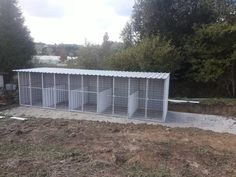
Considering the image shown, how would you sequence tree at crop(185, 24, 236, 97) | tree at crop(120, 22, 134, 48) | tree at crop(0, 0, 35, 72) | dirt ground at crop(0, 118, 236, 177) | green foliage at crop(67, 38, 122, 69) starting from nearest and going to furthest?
dirt ground at crop(0, 118, 236, 177) → tree at crop(185, 24, 236, 97) → tree at crop(0, 0, 35, 72) → green foliage at crop(67, 38, 122, 69) → tree at crop(120, 22, 134, 48)

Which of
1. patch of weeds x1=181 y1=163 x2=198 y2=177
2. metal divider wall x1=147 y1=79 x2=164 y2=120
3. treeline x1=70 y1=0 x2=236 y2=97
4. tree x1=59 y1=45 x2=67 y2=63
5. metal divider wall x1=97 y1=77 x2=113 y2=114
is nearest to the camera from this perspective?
patch of weeds x1=181 y1=163 x2=198 y2=177

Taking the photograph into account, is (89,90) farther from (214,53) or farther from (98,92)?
(214,53)

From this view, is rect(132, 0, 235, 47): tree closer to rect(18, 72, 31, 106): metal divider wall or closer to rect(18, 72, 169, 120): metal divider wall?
rect(18, 72, 169, 120): metal divider wall

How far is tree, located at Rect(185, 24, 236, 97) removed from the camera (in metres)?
15.2

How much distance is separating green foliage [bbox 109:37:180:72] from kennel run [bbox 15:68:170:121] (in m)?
2.59

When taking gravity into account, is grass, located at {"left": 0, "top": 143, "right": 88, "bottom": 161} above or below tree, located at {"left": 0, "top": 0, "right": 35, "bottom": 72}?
below

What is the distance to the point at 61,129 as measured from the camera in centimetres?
888

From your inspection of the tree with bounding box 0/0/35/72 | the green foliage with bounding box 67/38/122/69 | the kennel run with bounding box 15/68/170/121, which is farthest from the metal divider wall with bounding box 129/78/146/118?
the tree with bounding box 0/0/35/72

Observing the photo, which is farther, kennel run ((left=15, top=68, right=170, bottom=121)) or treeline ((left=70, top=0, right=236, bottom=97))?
treeline ((left=70, top=0, right=236, bottom=97))

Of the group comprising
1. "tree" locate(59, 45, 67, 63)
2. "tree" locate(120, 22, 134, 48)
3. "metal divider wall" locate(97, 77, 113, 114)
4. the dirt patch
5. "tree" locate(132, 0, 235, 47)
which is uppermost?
"tree" locate(132, 0, 235, 47)

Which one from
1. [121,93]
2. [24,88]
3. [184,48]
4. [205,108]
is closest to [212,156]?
[205,108]

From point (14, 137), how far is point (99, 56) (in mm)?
11177

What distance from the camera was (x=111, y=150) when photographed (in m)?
6.97

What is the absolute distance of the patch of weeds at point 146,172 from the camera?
5.64 m
